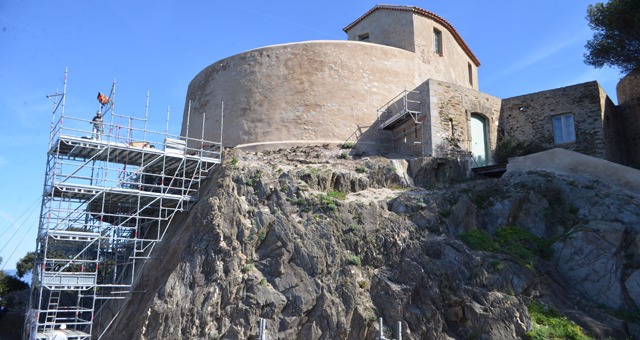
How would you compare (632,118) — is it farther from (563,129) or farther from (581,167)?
(581,167)

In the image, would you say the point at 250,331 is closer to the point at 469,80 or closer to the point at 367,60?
the point at 367,60

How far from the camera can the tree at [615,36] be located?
22.2 m

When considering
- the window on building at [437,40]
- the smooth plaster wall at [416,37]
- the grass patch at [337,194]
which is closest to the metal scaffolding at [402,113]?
the smooth plaster wall at [416,37]

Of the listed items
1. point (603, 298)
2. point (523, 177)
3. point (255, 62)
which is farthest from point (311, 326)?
point (255, 62)

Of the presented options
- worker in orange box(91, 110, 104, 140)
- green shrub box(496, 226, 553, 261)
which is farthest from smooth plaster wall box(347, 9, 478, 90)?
worker in orange box(91, 110, 104, 140)

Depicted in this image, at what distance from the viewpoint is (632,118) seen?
80.9 ft

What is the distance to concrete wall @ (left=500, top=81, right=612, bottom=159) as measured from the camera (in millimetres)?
22328

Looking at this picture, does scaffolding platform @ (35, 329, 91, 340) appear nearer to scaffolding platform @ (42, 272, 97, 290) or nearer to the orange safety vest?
scaffolding platform @ (42, 272, 97, 290)

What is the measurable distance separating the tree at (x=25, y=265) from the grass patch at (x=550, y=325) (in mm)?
26026

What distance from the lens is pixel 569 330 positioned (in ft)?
46.4

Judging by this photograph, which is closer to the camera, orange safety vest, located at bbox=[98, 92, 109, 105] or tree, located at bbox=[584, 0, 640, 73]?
orange safety vest, located at bbox=[98, 92, 109, 105]

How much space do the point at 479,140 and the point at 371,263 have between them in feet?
31.3

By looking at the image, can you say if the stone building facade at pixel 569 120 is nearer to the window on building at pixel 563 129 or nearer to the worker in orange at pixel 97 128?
the window on building at pixel 563 129

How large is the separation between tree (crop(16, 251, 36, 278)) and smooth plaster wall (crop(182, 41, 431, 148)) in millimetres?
14513
